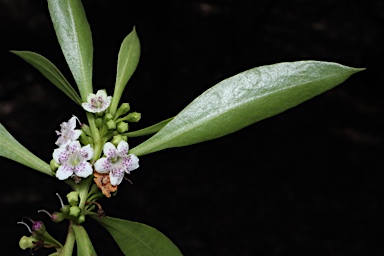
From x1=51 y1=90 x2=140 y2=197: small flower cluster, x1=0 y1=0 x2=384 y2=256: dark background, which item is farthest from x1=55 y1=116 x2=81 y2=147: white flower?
x1=0 y1=0 x2=384 y2=256: dark background

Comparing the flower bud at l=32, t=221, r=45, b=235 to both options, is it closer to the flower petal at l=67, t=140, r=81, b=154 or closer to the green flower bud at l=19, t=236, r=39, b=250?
the green flower bud at l=19, t=236, r=39, b=250

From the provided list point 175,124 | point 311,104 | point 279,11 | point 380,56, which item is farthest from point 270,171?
point 175,124

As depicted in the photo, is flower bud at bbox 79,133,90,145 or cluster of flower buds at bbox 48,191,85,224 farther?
flower bud at bbox 79,133,90,145

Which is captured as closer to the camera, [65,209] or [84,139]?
[65,209]

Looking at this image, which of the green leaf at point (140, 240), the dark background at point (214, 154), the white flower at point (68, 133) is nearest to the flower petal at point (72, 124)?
the white flower at point (68, 133)

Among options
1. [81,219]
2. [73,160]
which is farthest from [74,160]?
[81,219]

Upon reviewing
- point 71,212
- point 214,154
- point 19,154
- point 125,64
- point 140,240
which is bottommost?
point 214,154

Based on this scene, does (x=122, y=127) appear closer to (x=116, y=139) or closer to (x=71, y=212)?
(x=116, y=139)
